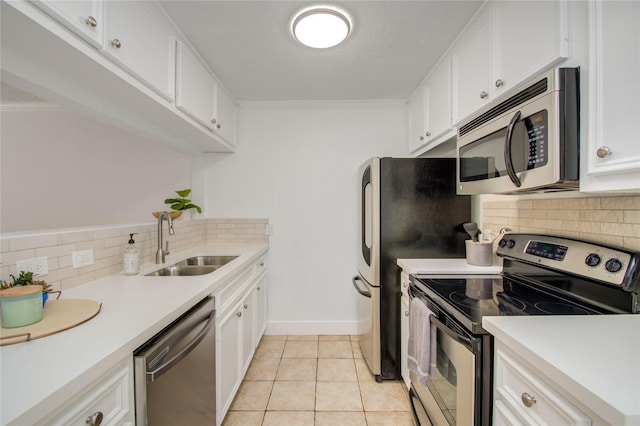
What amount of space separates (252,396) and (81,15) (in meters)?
2.20

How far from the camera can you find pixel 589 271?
40.3 inches

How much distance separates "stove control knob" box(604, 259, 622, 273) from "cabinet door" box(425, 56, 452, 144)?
1.11m

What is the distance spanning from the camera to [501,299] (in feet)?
3.61

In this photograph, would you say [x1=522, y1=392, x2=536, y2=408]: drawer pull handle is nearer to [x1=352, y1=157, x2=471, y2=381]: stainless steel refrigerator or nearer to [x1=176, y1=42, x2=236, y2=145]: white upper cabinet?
[x1=352, y1=157, x2=471, y2=381]: stainless steel refrigerator

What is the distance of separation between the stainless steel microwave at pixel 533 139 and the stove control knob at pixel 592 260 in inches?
11.6

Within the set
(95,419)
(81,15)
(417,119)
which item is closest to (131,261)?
(95,419)

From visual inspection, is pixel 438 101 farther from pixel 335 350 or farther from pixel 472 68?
pixel 335 350

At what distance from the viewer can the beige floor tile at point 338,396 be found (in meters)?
1.67

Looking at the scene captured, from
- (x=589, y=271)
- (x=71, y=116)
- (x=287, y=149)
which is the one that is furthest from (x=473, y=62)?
(x=71, y=116)

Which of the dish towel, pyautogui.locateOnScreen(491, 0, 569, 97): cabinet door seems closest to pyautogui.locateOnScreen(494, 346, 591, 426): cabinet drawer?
the dish towel

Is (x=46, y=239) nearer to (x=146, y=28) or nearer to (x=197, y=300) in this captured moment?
(x=197, y=300)

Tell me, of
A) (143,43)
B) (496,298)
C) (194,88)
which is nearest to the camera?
(496,298)

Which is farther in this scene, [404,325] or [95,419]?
[404,325]

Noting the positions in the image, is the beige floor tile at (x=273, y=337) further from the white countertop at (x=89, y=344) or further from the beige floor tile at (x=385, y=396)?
the white countertop at (x=89, y=344)
